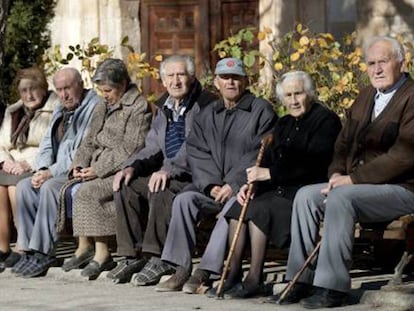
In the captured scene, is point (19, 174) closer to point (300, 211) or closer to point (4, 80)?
point (300, 211)

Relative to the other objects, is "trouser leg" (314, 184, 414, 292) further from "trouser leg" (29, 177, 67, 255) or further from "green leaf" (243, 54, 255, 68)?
"green leaf" (243, 54, 255, 68)

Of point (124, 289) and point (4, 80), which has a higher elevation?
point (4, 80)

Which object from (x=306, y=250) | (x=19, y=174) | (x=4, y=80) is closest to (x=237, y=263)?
(x=306, y=250)

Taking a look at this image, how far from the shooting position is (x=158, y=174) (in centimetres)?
1121

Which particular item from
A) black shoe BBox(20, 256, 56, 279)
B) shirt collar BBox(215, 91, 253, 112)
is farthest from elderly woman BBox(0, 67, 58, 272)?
shirt collar BBox(215, 91, 253, 112)

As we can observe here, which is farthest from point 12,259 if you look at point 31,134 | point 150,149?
point 150,149

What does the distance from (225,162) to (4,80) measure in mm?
6711

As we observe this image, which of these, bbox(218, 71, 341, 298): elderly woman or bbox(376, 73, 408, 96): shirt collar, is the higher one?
bbox(376, 73, 408, 96): shirt collar

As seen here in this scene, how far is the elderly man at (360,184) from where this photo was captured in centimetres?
991

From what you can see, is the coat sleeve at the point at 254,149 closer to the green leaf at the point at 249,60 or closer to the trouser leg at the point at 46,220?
the trouser leg at the point at 46,220

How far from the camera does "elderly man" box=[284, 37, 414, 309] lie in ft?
32.5

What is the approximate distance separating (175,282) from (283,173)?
101cm

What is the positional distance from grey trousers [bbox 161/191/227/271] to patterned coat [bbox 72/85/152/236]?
81 centimetres

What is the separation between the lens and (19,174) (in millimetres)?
12367
